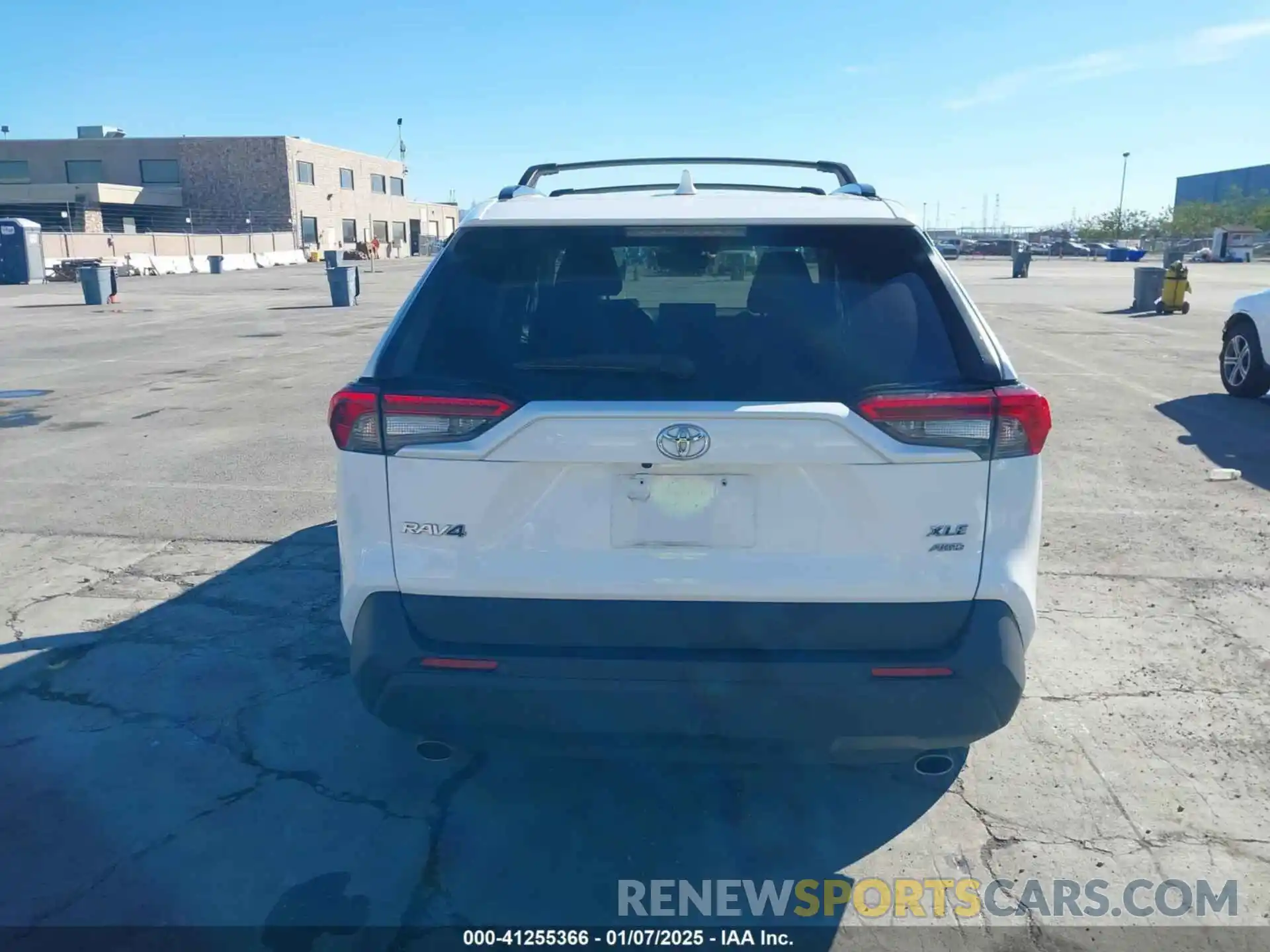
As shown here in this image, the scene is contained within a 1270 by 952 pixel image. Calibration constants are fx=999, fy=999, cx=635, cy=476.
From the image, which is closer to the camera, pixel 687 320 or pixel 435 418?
pixel 435 418

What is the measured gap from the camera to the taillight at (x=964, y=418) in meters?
2.62

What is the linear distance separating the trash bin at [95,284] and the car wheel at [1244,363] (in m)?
26.2

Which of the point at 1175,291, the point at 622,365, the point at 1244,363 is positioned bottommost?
the point at 1244,363

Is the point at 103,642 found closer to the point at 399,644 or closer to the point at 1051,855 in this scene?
the point at 399,644

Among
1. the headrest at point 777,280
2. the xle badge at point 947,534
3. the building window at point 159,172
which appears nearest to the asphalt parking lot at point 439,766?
the xle badge at point 947,534

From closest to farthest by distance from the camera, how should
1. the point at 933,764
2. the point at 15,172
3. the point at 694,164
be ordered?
the point at 933,764 < the point at 694,164 < the point at 15,172

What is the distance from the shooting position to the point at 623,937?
2.80 m

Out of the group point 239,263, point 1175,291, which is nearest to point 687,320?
point 1175,291

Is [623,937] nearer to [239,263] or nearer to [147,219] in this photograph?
[239,263]

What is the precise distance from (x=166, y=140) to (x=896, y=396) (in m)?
78.0

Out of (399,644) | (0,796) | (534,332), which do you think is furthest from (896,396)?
(0,796)

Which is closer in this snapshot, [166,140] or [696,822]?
[696,822]

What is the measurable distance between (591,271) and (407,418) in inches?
27.7

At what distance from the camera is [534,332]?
285 centimetres
